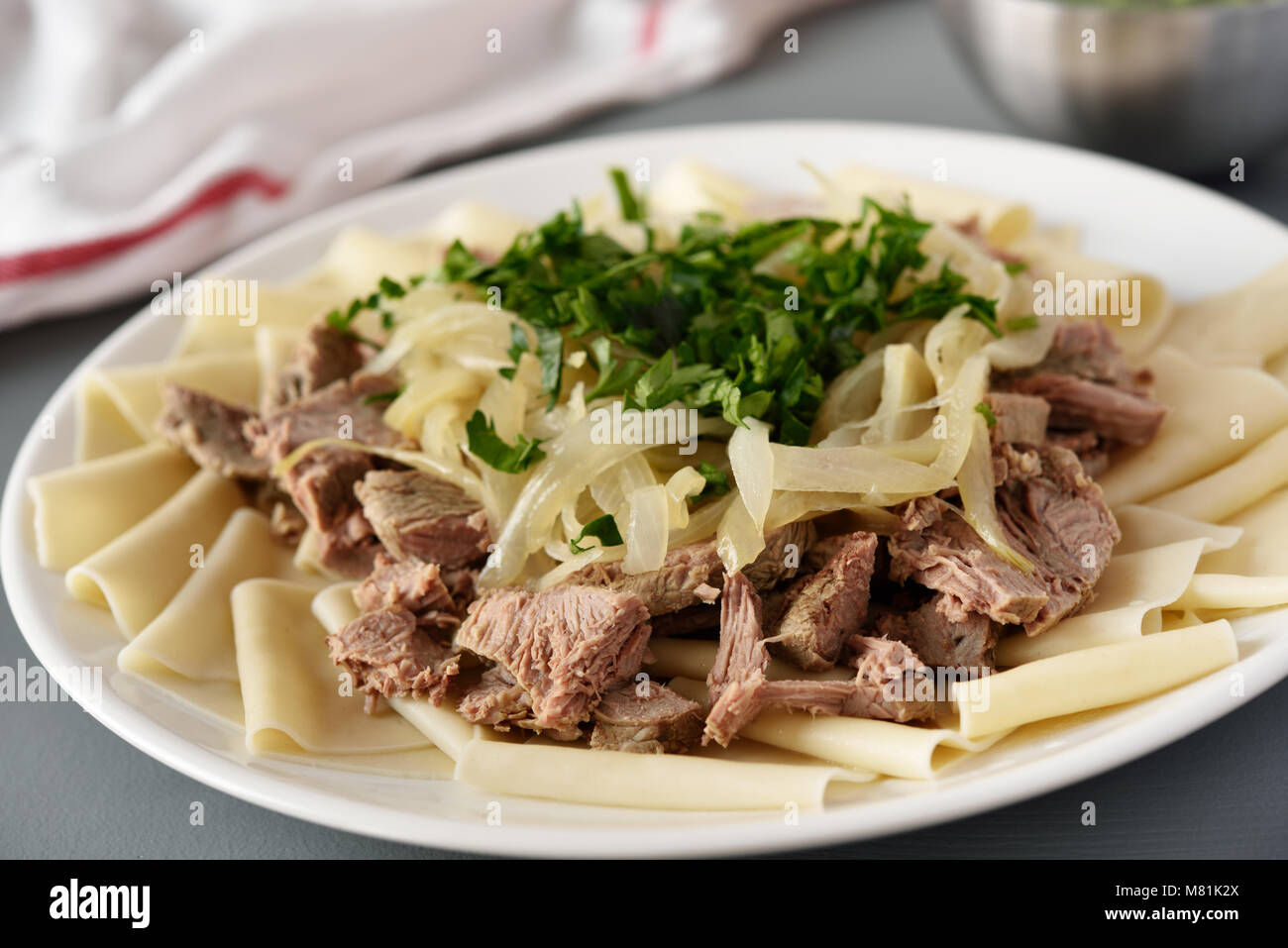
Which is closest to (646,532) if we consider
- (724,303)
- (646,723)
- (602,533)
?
(602,533)

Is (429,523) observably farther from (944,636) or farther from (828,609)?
(944,636)

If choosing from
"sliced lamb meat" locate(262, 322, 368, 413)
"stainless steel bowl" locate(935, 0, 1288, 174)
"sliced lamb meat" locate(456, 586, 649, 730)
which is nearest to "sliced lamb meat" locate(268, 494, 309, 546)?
"sliced lamb meat" locate(262, 322, 368, 413)

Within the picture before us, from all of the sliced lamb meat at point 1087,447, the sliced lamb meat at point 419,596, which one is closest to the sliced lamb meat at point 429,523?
the sliced lamb meat at point 419,596

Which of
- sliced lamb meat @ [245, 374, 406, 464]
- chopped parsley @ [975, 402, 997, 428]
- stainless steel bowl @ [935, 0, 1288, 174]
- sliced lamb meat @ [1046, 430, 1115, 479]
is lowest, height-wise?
sliced lamb meat @ [1046, 430, 1115, 479]

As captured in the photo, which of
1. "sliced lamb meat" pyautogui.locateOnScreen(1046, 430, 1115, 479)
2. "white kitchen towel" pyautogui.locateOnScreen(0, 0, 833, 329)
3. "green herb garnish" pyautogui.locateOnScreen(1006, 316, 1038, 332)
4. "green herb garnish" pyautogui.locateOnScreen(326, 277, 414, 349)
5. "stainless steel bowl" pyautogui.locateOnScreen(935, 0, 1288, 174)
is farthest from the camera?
"white kitchen towel" pyautogui.locateOnScreen(0, 0, 833, 329)

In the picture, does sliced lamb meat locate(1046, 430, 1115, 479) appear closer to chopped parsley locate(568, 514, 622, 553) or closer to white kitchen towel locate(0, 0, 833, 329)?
chopped parsley locate(568, 514, 622, 553)

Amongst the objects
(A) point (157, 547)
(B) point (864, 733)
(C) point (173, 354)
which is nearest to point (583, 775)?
(B) point (864, 733)

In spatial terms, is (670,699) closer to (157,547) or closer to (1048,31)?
(157,547)
